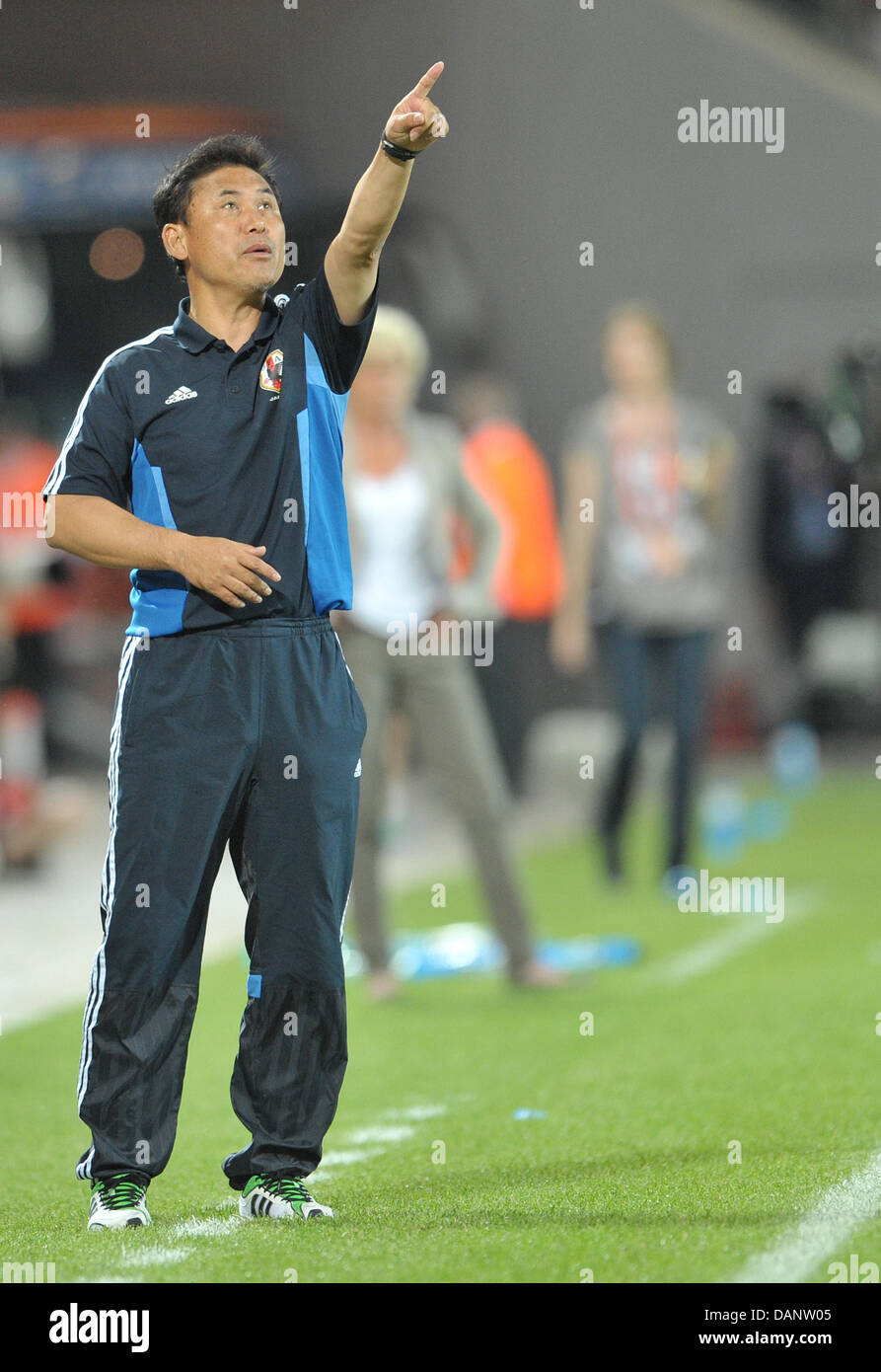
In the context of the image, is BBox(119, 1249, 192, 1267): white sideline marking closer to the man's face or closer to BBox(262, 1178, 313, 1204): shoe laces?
BBox(262, 1178, 313, 1204): shoe laces

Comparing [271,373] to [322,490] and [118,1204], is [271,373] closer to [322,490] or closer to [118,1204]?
[322,490]

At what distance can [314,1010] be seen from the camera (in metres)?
4.29

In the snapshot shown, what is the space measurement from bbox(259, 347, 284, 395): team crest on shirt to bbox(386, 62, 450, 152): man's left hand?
51cm

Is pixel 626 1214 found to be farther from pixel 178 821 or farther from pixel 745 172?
pixel 745 172

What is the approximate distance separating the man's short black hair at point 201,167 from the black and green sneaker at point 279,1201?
6.38 ft

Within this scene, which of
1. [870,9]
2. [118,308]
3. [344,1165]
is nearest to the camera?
[344,1165]

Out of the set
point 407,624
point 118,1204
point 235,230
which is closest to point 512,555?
point 407,624

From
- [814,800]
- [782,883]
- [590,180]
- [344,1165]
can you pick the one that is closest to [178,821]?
[344,1165]

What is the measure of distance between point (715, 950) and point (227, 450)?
4517 mm

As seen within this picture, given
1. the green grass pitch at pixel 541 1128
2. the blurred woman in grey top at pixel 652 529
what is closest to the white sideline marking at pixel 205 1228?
the green grass pitch at pixel 541 1128

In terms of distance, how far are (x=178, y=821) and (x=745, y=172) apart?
13.8 metres

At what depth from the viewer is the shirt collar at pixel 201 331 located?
13.9 feet

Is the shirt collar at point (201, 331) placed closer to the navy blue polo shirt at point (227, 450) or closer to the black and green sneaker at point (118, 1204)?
the navy blue polo shirt at point (227, 450)
